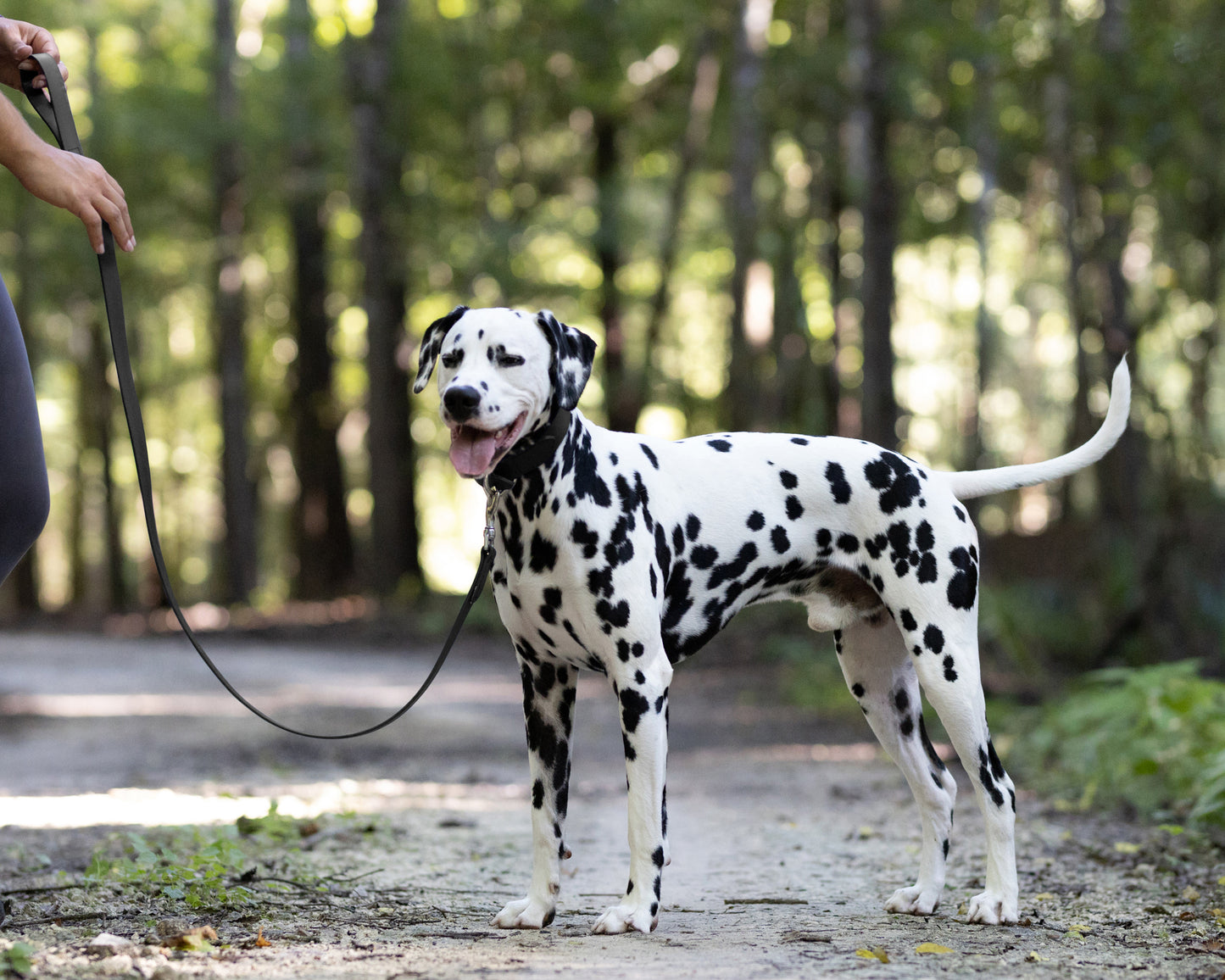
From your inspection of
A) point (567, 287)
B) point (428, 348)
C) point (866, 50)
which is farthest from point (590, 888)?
point (567, 287)

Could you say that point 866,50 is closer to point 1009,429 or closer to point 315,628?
point 315,628

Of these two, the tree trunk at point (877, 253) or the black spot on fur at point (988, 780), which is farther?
the tree trunk at point (877, 253)

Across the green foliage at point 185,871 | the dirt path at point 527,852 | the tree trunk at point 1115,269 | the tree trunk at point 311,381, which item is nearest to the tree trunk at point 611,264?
the tree trunk at point 311,381

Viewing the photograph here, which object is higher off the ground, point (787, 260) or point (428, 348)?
point (787, 260)

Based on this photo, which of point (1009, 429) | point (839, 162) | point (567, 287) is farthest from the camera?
point (1009, 429)

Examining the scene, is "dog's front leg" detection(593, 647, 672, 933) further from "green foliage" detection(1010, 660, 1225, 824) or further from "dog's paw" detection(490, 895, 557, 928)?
"green foliage" detection(1010, 660, 1225, 824)

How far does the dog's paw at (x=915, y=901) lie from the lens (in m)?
5.02

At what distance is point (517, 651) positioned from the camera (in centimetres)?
497

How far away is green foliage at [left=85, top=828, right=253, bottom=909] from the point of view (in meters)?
4.92

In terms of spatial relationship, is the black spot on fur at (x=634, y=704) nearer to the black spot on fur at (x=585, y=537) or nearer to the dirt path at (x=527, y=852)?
the black spot on fur at (x=585, y=537)

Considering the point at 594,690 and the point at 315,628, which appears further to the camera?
the point at 315,628

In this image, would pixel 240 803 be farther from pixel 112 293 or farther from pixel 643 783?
pixel 112 293

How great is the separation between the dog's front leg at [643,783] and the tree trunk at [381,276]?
1822 cm

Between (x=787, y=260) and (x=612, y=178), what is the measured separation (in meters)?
4.14
